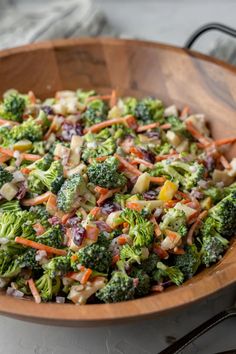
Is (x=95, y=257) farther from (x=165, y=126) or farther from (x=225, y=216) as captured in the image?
(x=165, y=126)

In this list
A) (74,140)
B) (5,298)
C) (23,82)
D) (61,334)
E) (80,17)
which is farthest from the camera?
(80,17)

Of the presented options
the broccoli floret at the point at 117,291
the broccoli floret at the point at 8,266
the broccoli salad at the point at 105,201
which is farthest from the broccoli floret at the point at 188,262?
the broccoli floret at the point at 8,266

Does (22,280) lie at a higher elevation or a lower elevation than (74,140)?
lower

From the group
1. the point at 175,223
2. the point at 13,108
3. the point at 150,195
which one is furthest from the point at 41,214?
the point at 13,108

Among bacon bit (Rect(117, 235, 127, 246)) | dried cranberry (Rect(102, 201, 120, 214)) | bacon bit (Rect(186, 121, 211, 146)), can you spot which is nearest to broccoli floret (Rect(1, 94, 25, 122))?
dried cranberry (Rect(102, 201, 120, 214))

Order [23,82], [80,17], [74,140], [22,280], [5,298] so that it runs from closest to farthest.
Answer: [5,298] < [22,280] < [74,140] < [23,82] < [80,17]

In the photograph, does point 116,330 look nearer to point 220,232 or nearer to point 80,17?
point 220,232

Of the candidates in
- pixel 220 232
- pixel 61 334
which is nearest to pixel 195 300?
pixel 220 232
